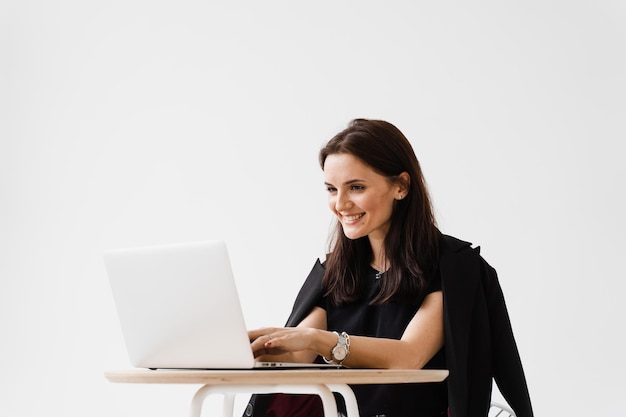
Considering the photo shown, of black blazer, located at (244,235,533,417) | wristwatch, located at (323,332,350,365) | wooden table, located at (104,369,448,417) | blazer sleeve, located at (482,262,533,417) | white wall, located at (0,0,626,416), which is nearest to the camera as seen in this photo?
wooden table, located at (104,369,448,417)

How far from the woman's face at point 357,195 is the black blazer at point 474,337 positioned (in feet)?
0.61

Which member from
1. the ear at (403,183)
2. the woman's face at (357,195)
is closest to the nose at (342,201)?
the woman's face at (357,195)

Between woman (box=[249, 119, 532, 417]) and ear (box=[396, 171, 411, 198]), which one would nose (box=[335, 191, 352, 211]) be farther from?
ear (box=[396, 171, 411, 198])

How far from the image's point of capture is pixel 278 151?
13.5ft

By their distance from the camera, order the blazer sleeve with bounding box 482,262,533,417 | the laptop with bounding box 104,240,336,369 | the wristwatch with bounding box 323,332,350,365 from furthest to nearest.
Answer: the blazer sleeve with bounding box 482,262,533,417 → the wristwatch with bounding box 323,332,350,365 → the laptop with bounding box 104,240,336,369

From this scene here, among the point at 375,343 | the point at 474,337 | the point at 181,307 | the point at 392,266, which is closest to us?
the point at 181,307

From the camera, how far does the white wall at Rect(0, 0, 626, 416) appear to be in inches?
140

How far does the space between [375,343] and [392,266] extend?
0.43 m

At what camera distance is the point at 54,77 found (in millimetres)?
4422

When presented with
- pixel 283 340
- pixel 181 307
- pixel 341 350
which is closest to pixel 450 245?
pixel 341 350

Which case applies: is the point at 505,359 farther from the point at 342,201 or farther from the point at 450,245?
the point at 342,201

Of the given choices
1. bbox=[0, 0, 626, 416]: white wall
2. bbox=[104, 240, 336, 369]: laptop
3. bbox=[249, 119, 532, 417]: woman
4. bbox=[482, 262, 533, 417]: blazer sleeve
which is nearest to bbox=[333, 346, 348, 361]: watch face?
bbox=[104, 240, 336, 369]: laptop

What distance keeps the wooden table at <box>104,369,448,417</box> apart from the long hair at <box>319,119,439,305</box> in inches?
20.8

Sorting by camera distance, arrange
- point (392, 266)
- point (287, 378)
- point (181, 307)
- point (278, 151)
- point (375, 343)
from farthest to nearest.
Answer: point (278, 151) → point (392, 266) → point (375, 343) → point (181, 307) → point (287, 378)
